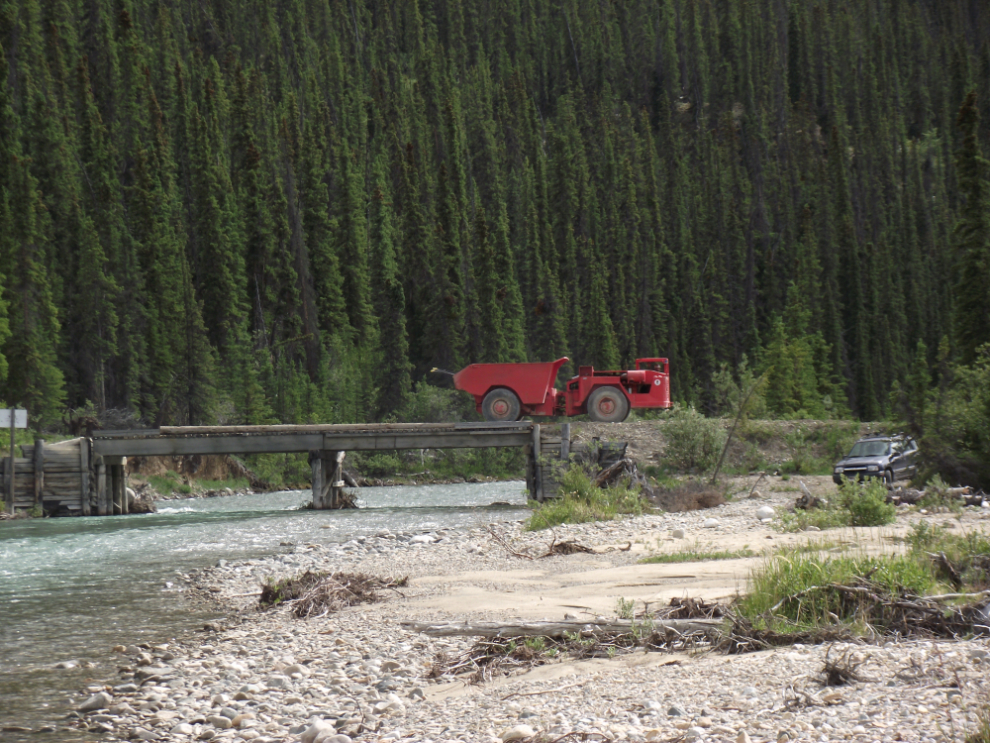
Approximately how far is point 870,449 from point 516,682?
804 inches

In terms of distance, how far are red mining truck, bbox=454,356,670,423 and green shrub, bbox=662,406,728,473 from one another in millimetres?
3981

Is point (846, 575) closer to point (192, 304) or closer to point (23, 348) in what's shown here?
point (23, 348)

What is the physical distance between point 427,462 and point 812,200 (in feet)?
209

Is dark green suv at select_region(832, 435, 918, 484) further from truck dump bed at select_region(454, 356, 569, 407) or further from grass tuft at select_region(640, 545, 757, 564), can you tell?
grass tuft at select_region(640, 545, 757, 564)

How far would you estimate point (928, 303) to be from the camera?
3701 inches

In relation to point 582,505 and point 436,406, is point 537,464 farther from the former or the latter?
point 436,406

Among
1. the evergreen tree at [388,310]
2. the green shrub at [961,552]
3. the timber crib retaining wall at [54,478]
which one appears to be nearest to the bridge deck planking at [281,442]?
the timber crib retaining wall at [54,478]

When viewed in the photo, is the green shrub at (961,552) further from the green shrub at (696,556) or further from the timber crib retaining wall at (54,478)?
the timber crib retaining wall at (54,478)

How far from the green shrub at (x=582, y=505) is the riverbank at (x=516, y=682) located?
6568 millimetres

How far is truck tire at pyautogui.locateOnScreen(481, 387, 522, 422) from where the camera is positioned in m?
27.6

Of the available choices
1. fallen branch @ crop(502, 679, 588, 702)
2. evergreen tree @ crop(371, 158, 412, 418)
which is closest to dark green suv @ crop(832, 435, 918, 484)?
fallen branch @ crop(502, 679, 588, 702)

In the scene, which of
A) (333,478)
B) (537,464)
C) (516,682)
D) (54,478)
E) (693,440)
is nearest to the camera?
(516,682)

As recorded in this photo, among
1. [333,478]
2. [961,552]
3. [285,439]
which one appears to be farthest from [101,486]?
[961,552]

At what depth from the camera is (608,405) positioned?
87.6 feet
